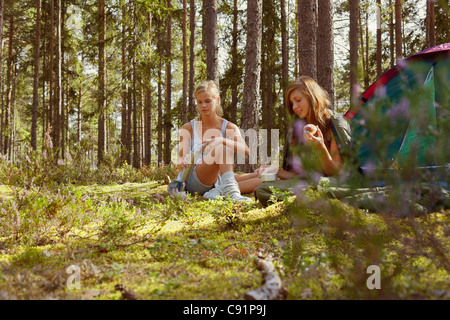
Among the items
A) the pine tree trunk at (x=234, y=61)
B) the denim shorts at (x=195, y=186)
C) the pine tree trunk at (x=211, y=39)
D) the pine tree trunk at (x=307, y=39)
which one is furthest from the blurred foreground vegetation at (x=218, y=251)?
the pine tree trunk at (x=234, y=61)

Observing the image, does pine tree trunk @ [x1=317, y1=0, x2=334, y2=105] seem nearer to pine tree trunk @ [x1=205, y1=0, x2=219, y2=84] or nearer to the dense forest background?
the dense forest background

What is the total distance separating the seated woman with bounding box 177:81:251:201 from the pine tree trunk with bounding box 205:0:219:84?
9.34 feet

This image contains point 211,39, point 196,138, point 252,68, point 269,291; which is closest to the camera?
point 269,291

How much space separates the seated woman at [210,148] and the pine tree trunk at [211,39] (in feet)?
9.34

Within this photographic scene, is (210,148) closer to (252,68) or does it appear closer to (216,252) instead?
(216,252)

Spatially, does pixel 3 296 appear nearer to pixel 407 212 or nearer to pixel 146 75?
pixel 407 212

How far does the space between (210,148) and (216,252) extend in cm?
232

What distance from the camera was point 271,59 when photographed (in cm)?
1243

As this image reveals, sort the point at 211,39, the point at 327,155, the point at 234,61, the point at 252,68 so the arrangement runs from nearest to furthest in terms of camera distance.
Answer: the point at 327,155 → the point at 252,68 → the point at 211,39 → the point at 234,61

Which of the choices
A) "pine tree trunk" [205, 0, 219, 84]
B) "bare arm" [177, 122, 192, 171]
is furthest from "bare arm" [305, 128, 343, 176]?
"pine tree trunk" [205, 0, 219, 84]

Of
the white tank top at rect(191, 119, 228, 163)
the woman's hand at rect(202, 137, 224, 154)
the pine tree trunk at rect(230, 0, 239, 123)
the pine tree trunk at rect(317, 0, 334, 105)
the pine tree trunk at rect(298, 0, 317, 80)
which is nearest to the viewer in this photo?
the woman's hand at rect(202, 137, 224, 154)

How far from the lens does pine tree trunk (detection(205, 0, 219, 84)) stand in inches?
300

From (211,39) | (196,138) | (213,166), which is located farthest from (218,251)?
(211,39)

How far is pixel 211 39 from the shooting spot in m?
7.73
